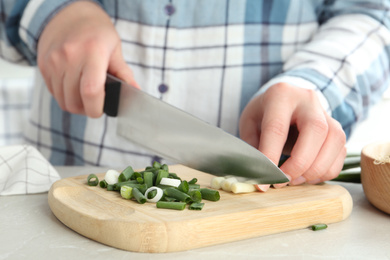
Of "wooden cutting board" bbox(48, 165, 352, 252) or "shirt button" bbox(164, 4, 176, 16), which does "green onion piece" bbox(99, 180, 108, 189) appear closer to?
"wooden cutting board" bbox(48, 165, 352, 252)

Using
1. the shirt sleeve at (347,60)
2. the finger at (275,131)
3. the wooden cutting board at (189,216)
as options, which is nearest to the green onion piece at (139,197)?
the wooden cutting board at (189,216)

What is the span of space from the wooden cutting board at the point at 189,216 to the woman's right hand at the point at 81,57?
0.81ft

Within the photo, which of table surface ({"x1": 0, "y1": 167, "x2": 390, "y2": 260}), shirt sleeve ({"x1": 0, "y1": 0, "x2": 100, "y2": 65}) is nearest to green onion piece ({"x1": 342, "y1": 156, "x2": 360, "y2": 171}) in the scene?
table surface ({"x1": 0, "y1": 167, "x2": 390, "y2": 260})

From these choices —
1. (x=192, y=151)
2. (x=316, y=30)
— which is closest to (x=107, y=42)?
(x=192, y=151)

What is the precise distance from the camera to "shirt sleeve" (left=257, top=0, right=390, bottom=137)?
140 cm

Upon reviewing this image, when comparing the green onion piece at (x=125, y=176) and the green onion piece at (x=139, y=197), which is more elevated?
the green onion piece at (x=139, y=197)

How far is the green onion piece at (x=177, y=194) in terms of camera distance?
3.14ft

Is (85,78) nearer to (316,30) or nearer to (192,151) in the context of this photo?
(192,151)

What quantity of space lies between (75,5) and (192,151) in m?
0.57

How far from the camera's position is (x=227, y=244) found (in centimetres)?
88

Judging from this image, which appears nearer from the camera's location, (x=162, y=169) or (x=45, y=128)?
(x=162, y=169)

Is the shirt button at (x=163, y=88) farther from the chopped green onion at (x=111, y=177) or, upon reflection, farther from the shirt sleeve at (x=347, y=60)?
the chopped green onion at (x=111, y=177)

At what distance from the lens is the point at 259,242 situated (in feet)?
2.92

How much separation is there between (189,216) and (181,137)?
0.31 metres
